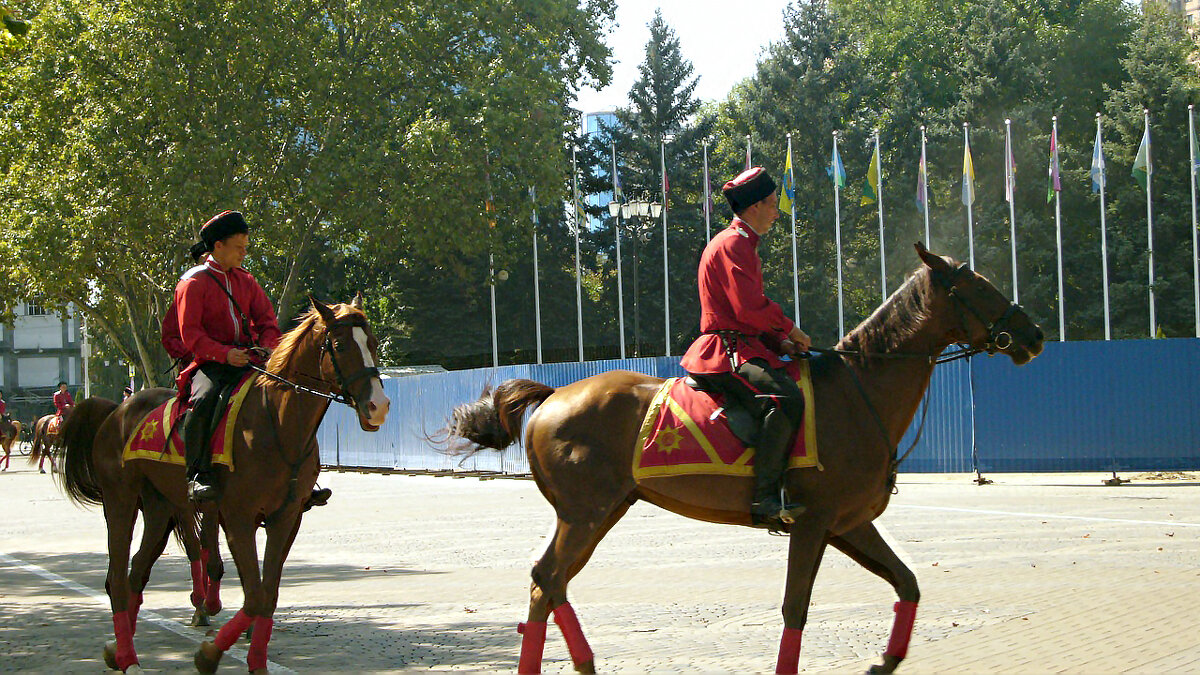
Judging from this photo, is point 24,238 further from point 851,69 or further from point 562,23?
point 851,69

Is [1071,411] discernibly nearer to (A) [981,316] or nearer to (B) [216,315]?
(A) [981,316]

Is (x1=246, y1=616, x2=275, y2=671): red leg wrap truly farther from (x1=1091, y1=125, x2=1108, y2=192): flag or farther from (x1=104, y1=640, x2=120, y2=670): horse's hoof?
(x1=1091, y1=125, x2=1108, y2=192): flag

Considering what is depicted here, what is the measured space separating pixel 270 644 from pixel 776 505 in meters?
3.92

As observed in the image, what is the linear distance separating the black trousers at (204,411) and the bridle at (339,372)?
1.13 ft

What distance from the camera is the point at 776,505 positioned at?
7.35 meters

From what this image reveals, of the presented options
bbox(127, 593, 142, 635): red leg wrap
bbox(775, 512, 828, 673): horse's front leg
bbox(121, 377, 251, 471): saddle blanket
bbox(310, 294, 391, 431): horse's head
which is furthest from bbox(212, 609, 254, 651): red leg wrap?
bbox(775, 512, 828, 673): horse's front leg

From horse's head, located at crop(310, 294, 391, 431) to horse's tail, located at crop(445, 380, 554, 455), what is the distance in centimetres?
50

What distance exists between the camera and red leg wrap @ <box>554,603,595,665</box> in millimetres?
7602

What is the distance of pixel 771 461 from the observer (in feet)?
24.3

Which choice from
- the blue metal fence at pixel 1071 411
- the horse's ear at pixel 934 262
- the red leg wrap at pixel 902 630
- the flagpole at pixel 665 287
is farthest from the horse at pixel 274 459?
the flagpole at pixel 665 287

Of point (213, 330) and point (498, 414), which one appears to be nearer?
point (498, 414)

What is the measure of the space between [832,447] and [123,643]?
455cm

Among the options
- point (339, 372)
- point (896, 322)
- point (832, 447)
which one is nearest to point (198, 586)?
point (339, 372)

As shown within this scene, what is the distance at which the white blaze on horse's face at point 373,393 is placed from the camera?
817cm
